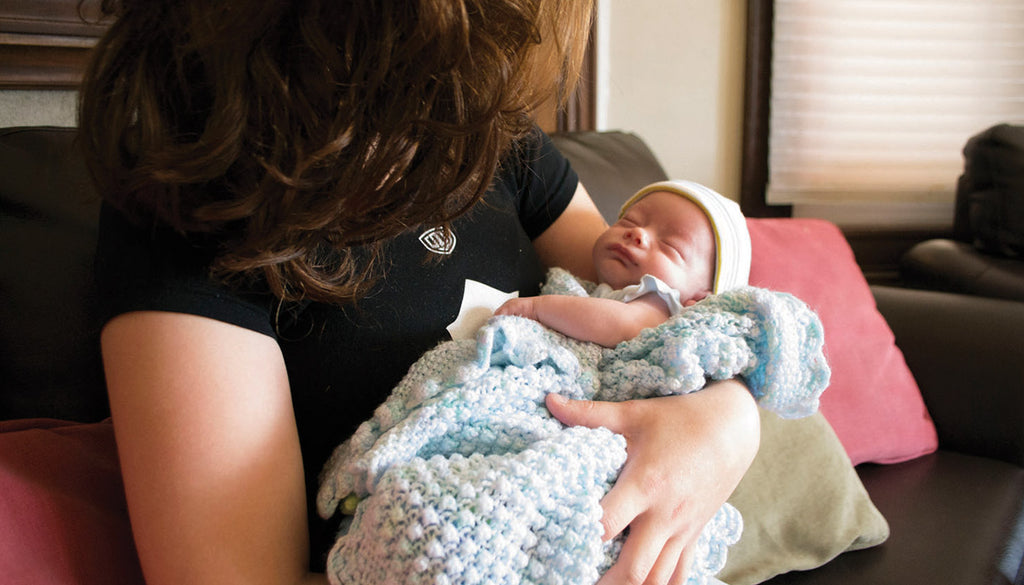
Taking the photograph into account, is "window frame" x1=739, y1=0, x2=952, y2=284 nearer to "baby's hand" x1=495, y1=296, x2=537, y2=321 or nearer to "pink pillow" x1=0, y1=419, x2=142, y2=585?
"baby's hand" x1=495, y1=296, x2=537, y2=321

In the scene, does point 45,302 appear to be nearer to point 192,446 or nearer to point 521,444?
point 192,446

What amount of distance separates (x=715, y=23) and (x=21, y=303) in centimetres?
196

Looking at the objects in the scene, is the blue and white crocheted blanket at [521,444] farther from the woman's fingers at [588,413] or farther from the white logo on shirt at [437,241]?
the white logo on shirt at [437,241]

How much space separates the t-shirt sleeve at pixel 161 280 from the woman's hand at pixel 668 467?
0.32m

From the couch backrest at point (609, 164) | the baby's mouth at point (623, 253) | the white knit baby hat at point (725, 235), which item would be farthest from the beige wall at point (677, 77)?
the baby's mouth at point (623, 253)

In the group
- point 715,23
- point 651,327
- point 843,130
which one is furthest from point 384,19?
point 843,130

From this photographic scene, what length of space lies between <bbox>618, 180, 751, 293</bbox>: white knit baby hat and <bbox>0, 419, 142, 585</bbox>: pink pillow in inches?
31.5

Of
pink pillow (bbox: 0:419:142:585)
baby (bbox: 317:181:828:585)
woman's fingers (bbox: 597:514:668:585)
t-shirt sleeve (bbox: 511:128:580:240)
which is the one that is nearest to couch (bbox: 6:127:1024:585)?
pink pillow (bbox: 0:419:142:585)

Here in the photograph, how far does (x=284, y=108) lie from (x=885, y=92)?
225 cm

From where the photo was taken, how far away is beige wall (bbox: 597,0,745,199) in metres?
2.12

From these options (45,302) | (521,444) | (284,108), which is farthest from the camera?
(45,302)

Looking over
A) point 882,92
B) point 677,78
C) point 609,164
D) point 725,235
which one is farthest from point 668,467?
point 882,92

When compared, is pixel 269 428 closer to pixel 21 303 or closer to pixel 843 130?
pixel 21 303

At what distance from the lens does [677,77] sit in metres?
2.17
